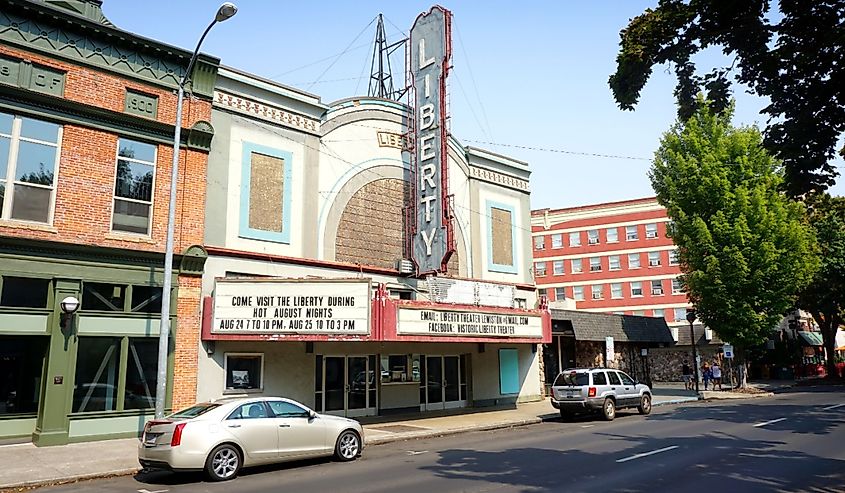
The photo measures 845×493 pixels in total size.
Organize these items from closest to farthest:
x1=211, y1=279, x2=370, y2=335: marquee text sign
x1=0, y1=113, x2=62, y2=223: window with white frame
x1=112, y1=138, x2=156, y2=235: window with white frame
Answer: x1=0, y1=113, x2=62, y2=223: window with white frame, x1=112, y1=138, x2=156, y2=235: window with white frame, x1=211, y1=279, x2=370, y2=335: marquee text sign

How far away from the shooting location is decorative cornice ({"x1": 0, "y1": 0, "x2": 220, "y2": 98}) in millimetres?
16359

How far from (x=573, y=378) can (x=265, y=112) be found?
1387 cm

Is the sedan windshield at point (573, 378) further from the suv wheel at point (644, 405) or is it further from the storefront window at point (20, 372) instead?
the storefront window at point (20, 372)

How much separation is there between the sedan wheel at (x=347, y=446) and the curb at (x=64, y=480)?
13.5ft

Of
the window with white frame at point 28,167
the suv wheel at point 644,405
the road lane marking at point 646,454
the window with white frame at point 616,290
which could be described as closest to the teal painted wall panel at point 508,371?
the suv wheel at point 644,405

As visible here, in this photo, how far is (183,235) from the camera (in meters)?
18.3

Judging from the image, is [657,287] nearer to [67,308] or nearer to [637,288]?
[637,288]

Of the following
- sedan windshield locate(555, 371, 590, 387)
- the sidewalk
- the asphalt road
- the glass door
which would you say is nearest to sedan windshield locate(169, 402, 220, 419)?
the asphalt road

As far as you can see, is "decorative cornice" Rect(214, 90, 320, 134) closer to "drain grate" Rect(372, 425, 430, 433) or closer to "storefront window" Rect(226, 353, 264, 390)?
"storefront window" Rect(226, 353, 264, 390)

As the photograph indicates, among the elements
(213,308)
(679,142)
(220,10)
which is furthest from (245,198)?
(679,142)

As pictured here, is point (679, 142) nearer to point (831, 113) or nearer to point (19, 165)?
point (831, 113)

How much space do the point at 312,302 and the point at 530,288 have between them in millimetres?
13237

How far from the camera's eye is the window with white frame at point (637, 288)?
62.2m

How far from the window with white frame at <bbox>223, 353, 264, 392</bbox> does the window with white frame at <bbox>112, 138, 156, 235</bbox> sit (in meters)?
4.50
